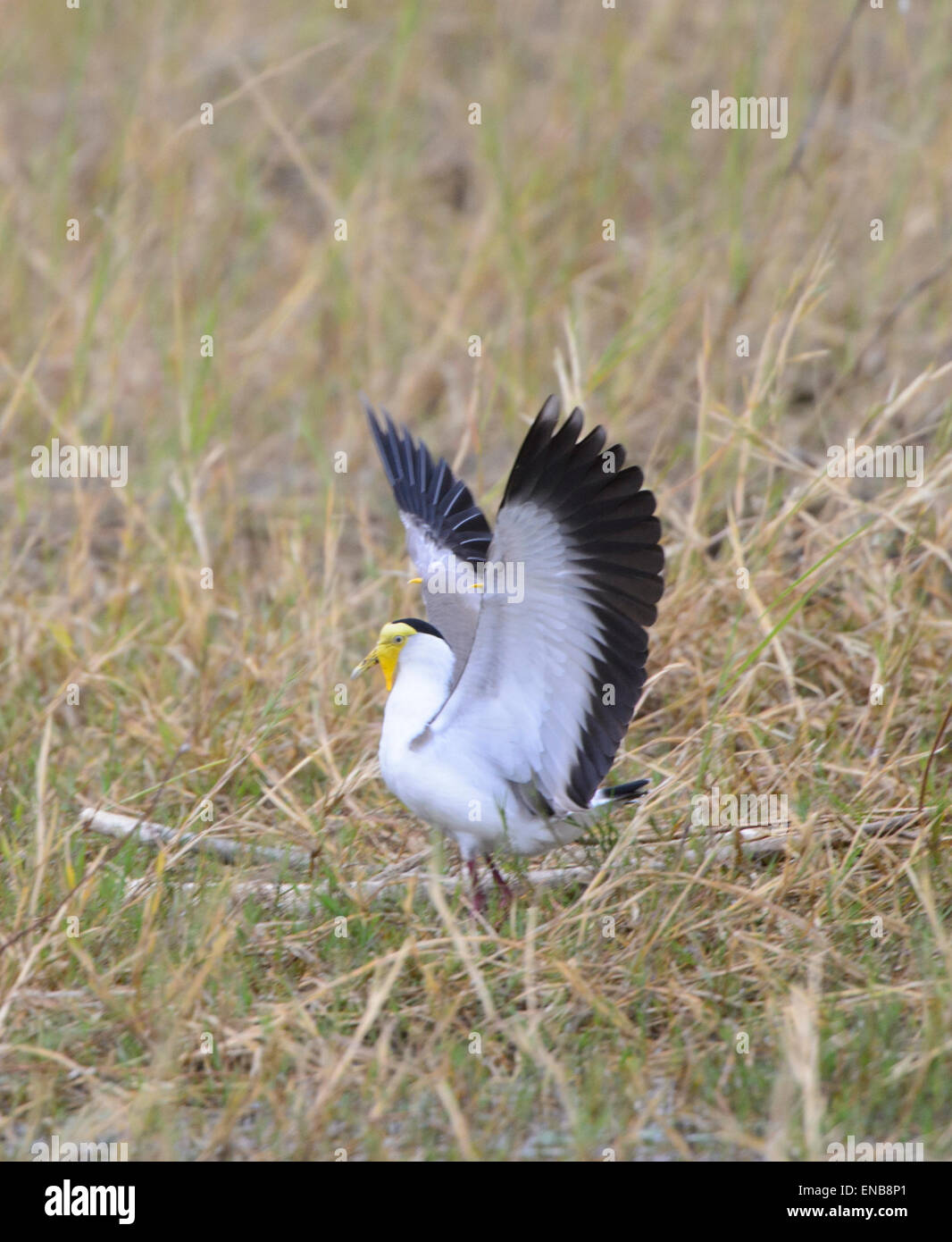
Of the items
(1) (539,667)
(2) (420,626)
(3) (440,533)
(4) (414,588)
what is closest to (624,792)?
(1) (539,667)

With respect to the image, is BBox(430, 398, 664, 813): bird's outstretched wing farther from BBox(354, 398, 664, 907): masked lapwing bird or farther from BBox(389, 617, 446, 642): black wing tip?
BBox(389, 617, 446, 642): black wing tip

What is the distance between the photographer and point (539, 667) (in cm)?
301

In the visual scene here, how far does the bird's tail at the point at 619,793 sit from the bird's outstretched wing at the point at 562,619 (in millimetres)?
53

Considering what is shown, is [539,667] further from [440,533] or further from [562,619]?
[440,533]

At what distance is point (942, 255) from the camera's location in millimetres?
5289

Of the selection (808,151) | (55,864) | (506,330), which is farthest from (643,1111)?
(808,151)

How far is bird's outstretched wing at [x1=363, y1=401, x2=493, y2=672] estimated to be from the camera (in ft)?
11.4

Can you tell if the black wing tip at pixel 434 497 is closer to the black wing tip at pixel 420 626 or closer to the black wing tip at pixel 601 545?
the black wing tip at pixel 420 626

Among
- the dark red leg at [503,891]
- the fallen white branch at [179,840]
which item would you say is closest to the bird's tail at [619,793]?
the dark red leg at [503,891]

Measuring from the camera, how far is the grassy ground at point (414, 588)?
264cm

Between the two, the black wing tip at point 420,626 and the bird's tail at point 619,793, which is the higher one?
the black wing tip at point 420,626

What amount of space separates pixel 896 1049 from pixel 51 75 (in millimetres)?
6330

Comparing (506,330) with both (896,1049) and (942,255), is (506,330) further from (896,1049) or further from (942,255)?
(896,1049)

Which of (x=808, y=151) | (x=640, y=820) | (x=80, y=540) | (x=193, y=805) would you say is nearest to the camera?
(x=640, y=820)
